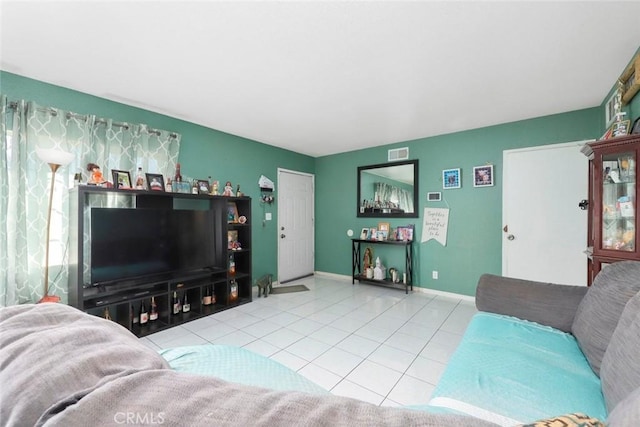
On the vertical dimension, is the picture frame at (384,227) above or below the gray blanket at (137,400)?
above

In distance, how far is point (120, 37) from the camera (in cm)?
174

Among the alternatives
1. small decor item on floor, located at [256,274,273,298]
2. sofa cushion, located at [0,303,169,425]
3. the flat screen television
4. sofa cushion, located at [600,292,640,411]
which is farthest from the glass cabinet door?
the flat screen television

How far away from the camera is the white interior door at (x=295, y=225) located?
4.57 meters

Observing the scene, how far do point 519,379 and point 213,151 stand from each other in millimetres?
3727

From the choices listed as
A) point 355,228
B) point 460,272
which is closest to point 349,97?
point 355,228

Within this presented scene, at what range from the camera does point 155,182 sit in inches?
108

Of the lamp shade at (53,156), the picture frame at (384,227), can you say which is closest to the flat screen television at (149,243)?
the lamp shade at (53,156)

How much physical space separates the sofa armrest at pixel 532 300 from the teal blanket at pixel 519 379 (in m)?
0.12

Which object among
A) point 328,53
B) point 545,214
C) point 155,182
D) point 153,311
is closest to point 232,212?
point 155,182

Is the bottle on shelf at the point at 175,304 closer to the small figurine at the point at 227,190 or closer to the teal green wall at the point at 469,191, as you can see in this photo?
the small figurine at the point at 227,190

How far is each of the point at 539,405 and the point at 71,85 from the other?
392 cm

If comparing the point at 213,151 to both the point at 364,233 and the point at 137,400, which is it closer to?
the point at 364,233

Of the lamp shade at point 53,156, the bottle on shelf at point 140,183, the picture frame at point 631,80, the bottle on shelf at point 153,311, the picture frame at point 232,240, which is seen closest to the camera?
the picture frame at point 631,80

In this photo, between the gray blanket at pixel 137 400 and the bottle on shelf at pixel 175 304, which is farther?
the bottle on shelf at pixel 175 304
